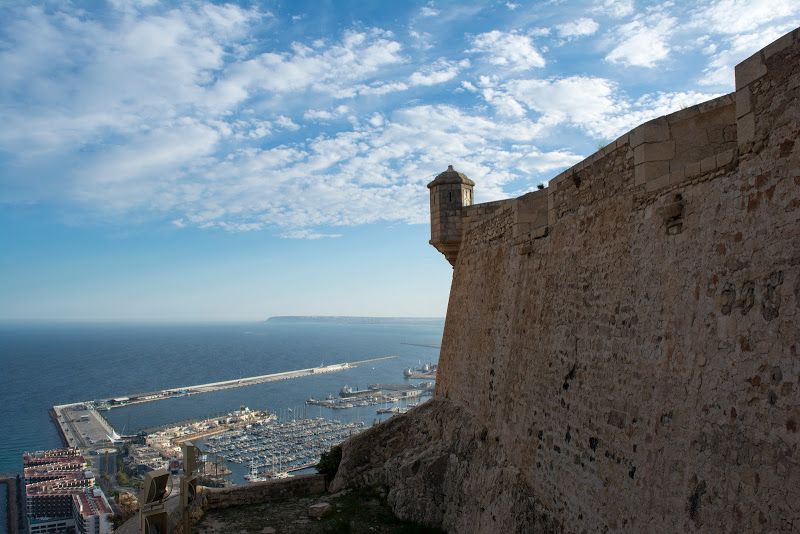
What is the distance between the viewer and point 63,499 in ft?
→ 117

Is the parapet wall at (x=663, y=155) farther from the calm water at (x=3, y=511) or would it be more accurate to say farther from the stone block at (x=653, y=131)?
the calm water at (x=3, y=511)

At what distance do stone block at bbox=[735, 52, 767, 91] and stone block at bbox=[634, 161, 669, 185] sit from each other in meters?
1.14

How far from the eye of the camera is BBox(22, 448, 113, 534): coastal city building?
29.3 meters

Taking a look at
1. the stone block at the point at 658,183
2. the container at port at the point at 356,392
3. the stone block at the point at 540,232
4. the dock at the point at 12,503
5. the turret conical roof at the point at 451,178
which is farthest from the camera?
the container at port at the point at 356,392

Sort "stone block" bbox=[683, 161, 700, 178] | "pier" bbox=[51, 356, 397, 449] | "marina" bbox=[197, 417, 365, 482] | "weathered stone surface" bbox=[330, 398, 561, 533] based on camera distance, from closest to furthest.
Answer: "stone block" bbox=[683, 161, 700, 178] → "weathered stone surface" bbox=[330, 398, 561, 533] → "marina" bbox=[197, 417, 365, 482] → "pier" bbox=[51, 356, 397, 449]

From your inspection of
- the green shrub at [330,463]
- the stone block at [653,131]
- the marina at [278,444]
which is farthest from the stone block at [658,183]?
the marina at [278,444]

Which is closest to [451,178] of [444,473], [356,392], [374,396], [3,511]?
[444,473]

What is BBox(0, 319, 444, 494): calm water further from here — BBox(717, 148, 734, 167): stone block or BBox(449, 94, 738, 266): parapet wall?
BBox(717, 148, 734, 167): stone block

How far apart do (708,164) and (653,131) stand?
3.13 feet

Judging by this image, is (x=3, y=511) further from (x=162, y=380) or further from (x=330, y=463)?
(x=162, y=380)

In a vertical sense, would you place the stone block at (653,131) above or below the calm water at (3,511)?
above

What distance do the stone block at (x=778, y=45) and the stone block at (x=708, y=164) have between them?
35.6 inches

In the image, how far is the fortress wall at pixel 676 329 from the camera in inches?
151

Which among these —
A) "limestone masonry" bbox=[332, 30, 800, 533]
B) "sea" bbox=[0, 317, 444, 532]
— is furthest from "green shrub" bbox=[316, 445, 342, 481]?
"sea" bbox=[0, 317, 444, 532]
